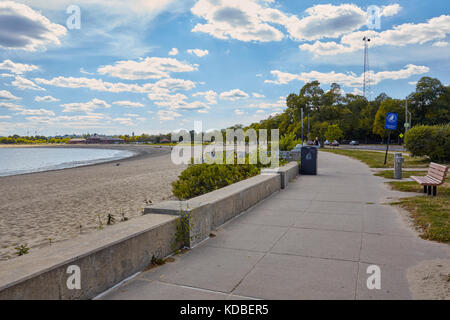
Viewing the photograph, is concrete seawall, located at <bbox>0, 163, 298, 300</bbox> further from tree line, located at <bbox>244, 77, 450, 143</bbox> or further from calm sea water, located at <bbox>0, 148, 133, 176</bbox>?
tree line, located at <bbox>244, 77, 450, 143</bbox>

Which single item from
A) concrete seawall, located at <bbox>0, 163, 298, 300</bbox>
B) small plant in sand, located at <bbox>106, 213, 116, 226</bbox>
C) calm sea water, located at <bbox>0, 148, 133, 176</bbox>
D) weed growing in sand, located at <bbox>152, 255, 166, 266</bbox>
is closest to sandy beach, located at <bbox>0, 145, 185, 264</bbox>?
small plant in sand, located at <bbox>106, 213, 116, 226</bbox>

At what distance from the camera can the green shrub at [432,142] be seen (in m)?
20.0

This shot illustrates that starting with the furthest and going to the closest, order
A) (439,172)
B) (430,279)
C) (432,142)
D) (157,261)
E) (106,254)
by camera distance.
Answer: (432,142) < (439,172) < (157,261) < (430,279) < (106,254)

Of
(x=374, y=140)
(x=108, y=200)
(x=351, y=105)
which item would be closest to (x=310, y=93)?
(x=351, y=105)

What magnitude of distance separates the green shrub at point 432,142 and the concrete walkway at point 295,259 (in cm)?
1566

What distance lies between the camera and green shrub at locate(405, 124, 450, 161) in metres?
20.0

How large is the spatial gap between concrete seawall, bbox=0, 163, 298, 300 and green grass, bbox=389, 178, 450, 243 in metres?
3.44

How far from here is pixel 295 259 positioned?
4297 millimetres

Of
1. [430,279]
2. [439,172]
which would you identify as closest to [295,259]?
[430,279]

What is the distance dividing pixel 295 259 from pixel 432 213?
148 inches

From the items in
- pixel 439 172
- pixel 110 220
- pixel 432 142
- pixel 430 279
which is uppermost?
pixel 432 142

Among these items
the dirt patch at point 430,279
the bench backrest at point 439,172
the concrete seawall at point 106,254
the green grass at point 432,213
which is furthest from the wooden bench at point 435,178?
the concrete seawall at point 106,254

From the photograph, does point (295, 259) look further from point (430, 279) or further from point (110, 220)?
point (110, 220)
